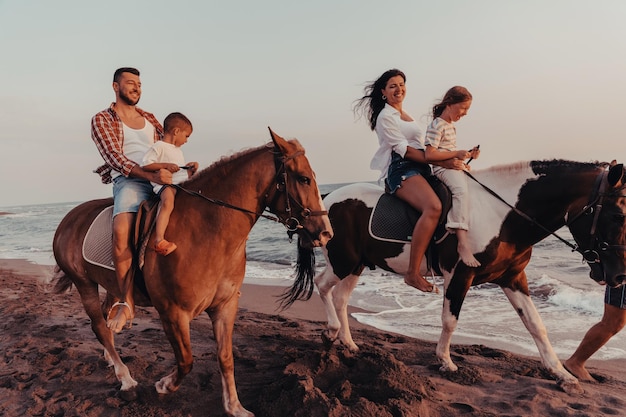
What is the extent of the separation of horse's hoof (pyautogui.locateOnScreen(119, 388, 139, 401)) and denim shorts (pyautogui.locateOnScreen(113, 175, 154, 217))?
1.59 m

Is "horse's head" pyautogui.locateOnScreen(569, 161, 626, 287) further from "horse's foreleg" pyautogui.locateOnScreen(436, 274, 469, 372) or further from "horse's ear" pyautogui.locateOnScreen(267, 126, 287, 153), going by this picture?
"horse's ear" pyautogui.locateOnScreen(267, 126, 287, 153)

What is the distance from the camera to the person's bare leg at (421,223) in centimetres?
409

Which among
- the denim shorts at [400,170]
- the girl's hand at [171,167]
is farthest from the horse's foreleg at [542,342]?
the girl's hand at [171,167]

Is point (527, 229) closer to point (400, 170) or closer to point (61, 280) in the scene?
point (400, 170)

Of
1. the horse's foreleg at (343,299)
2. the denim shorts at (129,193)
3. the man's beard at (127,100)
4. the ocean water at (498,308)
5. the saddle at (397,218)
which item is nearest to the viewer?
the denim shorts at (129,193)

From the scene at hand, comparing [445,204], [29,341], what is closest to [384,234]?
[445,204]

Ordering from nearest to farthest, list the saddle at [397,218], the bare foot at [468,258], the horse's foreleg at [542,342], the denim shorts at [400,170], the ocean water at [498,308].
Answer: the horse's foreleg at [542,342], the bare foot at [468,258], the saddle at [397,218], the denim shorts at [400,170], the ocean water at [498,308]

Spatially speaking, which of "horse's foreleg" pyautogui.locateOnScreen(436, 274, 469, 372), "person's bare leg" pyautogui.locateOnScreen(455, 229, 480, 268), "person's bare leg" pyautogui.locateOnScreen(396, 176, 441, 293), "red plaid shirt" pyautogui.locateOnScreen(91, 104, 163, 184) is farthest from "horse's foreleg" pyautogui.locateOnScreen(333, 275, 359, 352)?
"red plaid shirt" pyautogui.locateOnScreen(91, 104, 163, 184)

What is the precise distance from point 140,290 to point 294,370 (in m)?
1.52

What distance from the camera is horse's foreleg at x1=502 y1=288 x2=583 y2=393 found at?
12.4ft

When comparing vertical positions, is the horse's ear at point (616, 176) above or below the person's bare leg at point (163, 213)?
above

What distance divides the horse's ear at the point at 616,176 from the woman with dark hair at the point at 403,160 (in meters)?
1.24

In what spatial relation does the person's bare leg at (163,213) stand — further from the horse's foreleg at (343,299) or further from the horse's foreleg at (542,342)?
the horse's foreleg at (542,342)

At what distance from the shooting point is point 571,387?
3730 mm
